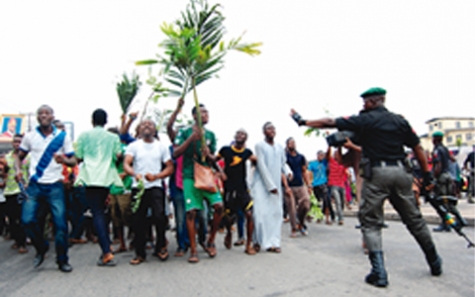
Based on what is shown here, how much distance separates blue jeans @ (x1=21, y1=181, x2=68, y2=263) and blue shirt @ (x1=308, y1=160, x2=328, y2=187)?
7.59 m

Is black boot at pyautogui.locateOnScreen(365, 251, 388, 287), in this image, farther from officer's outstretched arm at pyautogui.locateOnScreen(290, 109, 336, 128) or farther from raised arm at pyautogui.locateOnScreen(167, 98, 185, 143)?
raised arm at pyautogui.locateOnScreen(167, 98, 185, 143)

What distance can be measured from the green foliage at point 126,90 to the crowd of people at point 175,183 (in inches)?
11.6

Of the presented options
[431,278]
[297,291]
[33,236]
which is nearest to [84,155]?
[33,236]

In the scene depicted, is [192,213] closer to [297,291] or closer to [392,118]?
[297,291]

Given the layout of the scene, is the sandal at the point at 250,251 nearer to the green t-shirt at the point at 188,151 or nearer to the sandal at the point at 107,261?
the green t-shirt at the point at 188,151

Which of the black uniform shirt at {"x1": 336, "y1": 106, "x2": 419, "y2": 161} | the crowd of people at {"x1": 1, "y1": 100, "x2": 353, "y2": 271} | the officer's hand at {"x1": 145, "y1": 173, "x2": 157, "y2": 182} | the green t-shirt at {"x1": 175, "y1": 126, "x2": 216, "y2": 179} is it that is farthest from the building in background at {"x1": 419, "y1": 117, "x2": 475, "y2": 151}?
the officer's hand at {"x1": 145, "y1": 173, "x2": 157, "y2": 182}

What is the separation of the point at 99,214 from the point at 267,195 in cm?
269

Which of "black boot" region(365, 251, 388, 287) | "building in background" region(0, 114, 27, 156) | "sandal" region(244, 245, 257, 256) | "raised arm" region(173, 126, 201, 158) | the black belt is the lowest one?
"sandal" region(244, 245, 257, 256)

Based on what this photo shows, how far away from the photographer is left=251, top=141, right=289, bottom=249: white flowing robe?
22.2ft

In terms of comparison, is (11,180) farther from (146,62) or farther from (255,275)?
(255,275)

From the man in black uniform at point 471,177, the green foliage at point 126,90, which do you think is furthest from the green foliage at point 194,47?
the man in black uniform at point 471,177

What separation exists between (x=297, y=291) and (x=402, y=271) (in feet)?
5.11

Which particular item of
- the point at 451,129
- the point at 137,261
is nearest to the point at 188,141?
the point at 137,261

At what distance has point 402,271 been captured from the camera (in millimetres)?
4844
